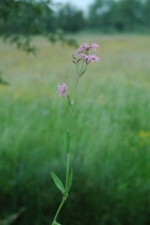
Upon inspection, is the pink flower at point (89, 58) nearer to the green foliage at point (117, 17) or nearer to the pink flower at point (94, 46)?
the pink flower at point (94, 46)

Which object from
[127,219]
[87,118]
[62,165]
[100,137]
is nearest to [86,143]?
[100,137]

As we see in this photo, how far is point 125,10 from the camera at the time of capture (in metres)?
62.9

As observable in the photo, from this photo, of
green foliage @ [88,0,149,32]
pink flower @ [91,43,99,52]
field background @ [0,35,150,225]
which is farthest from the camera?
green foliage @ [88,0,149,32]

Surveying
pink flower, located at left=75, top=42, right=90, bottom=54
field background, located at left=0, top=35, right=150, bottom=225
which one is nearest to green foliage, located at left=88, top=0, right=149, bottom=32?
field background, located at left=0, top=35, right=150, bottom=225

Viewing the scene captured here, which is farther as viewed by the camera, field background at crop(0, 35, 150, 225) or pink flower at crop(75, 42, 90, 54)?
field background at crop(0, 35, 150, 225)

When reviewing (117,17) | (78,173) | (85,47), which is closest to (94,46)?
(85,47)

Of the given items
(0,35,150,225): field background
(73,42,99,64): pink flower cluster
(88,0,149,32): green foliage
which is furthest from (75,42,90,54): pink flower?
(88,0,149,32): green foliage

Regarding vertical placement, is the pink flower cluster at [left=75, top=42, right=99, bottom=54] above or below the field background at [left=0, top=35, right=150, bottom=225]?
above

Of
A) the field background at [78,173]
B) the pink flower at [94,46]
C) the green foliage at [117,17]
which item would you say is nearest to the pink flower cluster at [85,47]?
the pink flower at [94,46]

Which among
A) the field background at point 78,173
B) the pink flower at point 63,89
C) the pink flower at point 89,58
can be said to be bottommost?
the field background at point 78,173

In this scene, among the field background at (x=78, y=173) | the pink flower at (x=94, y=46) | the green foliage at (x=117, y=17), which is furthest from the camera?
the green foliage at (x=117, y=17)

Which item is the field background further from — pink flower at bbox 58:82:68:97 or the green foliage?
the green foliage

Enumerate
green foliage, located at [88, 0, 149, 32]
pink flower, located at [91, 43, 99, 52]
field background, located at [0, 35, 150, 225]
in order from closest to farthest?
pink flower, located at [91, 43, 99, 52]
field background, located at [0, 35, 150, 225]
green foliage, located at [88, 0, 149, 32]

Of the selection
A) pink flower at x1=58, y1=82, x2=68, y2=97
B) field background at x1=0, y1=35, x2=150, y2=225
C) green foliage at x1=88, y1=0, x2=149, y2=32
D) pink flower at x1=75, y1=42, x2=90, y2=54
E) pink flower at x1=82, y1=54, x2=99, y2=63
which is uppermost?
green foliage at x1=88, y1=0, x2=149, y2=32
